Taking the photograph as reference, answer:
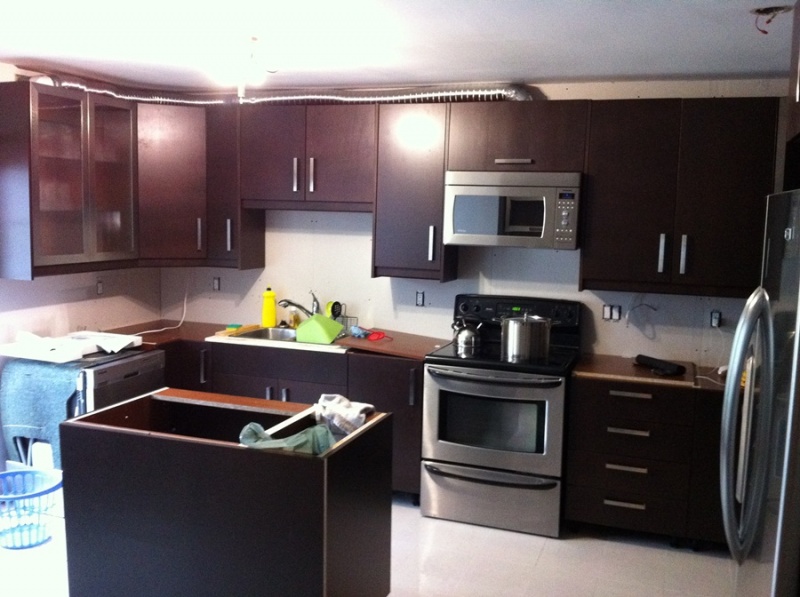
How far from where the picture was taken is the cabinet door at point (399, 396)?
3977mm

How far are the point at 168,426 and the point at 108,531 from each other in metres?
0.54

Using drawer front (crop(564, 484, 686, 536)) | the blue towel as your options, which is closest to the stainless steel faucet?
the blue towel

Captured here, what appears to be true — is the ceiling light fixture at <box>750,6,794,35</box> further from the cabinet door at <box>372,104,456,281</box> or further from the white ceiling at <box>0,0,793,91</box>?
the cabinet door at <box>372,104,456,281</box>

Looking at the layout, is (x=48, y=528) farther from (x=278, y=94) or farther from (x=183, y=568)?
(x=278, y=94)

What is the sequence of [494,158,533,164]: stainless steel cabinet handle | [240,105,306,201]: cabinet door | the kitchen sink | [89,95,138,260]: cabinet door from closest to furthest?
[494,158,533,164]: stainless steel cabinet handle → [89,95,138,260]: cabinet door → [240,105,306,201]: cabinet door → the kitchen sink

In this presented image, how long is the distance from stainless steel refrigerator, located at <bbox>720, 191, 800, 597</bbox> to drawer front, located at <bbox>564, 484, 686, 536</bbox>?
3.79ft

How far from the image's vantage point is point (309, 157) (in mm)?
4324

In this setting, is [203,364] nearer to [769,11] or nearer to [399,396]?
[399,396]

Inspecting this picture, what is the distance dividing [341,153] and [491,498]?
202 centimetres

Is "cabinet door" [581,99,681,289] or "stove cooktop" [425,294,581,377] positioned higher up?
"cabinet door" [581,99,681,289]

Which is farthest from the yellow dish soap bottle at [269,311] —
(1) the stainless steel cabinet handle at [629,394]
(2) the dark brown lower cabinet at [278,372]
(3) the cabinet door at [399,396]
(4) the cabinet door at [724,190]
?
(4) the cabinet door at [724,190]

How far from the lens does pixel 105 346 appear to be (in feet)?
13.0

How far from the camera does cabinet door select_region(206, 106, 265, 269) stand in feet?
14.7

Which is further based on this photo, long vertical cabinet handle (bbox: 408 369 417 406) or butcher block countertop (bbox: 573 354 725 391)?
long vertical cabinet handle (bbox: 408 369 417 406)
